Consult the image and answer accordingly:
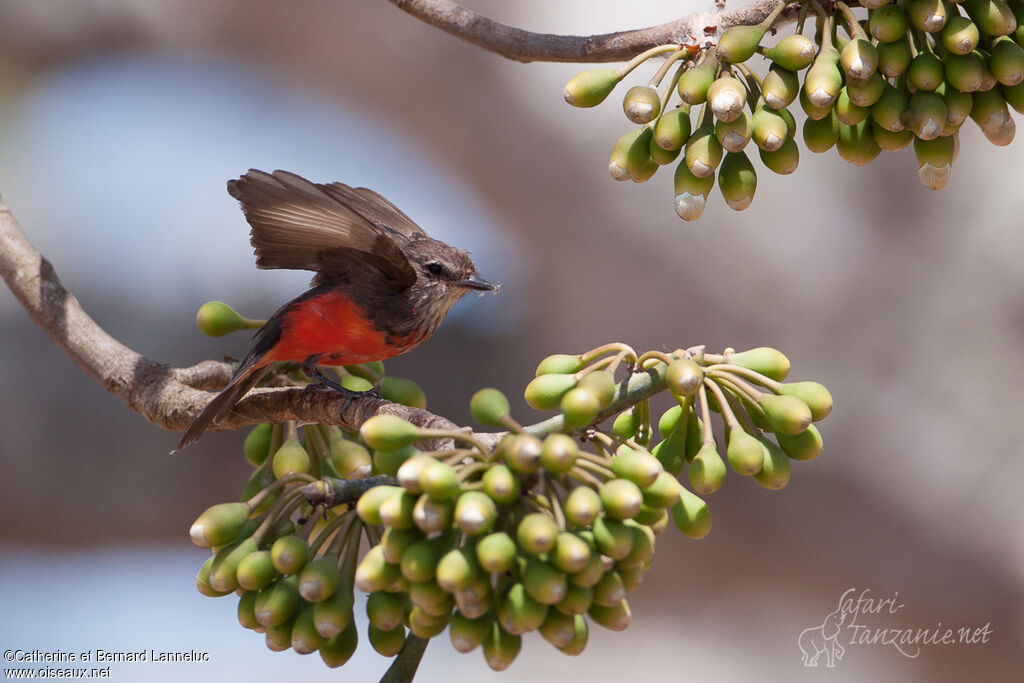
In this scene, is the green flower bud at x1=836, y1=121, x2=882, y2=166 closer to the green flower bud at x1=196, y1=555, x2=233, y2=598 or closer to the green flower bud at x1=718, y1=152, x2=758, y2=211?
the green flower bud at x1=718, y1=152, x2=758, y2=211

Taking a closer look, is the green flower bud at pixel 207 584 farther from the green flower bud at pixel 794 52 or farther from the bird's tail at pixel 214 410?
the green flower bud at pixel 794 52

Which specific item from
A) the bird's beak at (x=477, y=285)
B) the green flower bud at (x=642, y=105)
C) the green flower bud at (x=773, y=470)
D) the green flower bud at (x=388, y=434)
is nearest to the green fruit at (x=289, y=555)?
the green flower bud at (x=388, y=434)

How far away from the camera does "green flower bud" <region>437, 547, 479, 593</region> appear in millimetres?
718

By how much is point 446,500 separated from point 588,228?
360 centimetres

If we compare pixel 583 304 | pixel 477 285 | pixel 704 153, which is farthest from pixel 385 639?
pixel 583 304

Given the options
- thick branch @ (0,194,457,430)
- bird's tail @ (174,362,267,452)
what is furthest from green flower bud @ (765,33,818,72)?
bird's tail @ (174,362,267,452)

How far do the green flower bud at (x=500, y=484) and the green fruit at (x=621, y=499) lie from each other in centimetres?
7

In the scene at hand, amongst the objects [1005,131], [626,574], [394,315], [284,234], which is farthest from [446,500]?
[394,315]

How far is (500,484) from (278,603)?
270 mm

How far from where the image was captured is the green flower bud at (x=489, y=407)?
0.94m

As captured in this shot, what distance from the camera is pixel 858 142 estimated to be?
1.06 meters

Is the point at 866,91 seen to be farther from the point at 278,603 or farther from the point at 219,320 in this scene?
the point at 219,320

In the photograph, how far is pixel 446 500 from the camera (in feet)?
2.48

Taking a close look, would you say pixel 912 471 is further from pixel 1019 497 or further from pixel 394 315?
pixel 394 315
